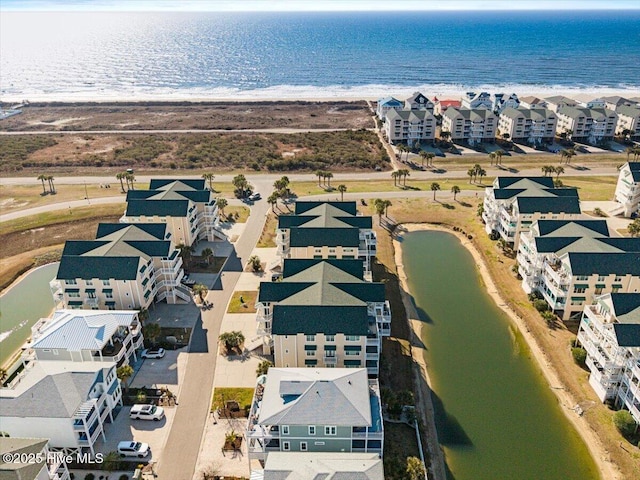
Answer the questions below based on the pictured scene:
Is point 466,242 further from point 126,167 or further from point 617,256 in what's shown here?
point 126,167

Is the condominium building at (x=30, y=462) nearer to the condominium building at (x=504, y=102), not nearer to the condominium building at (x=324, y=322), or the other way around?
the condominium building at (x=324, y=322)

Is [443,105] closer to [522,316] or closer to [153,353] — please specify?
[522,316]

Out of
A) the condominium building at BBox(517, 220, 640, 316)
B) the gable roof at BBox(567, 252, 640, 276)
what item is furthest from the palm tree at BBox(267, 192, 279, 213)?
the gable roof at BBox(567, 252, 640, 276)

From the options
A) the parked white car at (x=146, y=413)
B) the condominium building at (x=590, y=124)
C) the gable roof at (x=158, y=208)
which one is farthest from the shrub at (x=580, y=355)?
the condominium building at (x=590, y=124)

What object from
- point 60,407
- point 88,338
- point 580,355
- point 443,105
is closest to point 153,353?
point 88,338

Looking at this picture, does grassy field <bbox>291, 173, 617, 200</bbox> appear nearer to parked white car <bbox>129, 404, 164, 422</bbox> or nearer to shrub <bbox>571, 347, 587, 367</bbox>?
shrub <bbox>571, 347, 587, 367</bbox>

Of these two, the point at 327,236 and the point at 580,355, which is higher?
the point at 327,236

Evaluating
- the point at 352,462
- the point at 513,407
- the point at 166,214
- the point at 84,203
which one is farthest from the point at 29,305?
the point at 513,407
